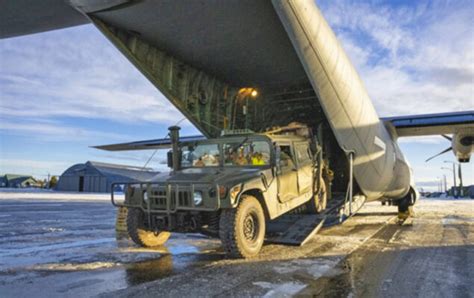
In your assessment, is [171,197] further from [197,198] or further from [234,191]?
[234,191]

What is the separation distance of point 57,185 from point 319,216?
45.3m

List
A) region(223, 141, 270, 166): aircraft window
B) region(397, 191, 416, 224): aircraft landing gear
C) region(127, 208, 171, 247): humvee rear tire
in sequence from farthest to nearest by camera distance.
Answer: region(397, 191, 416, 224): aircraft landing gear
region(223, 141, 270, 166): aircraft window
region(127, 208, 171, 247): humvee rear tire

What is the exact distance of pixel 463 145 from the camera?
11.6m

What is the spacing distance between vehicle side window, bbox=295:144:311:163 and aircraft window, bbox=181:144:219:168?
4.96 feet

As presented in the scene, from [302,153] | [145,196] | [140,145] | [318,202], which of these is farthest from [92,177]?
[145,196]

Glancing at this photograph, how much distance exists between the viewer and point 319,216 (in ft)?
23.1

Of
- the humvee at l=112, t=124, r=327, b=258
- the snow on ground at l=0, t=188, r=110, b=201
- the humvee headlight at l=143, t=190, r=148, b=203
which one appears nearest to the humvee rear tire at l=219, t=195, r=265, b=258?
the humvee at l=112, t=124, r=327, b=258

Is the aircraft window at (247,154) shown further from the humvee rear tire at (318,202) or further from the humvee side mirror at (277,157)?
the humvee rear tire at (318,202)

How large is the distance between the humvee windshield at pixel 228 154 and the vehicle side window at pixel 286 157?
0.43 meters

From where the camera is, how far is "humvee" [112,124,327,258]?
5102 millimetres

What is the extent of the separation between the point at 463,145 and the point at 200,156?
919 cm

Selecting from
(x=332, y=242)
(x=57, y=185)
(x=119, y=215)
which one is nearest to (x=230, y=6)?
(x=332, y=242)

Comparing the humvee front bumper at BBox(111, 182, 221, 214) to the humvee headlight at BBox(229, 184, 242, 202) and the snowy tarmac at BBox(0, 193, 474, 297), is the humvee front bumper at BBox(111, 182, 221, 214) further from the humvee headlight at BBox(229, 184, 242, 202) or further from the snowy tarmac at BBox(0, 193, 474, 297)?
the snowy tarmac at BBox(0, 193, 474, 297)

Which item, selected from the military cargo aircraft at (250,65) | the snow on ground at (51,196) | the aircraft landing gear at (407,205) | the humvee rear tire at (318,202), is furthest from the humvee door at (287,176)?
the snow on ground at (51,196)
